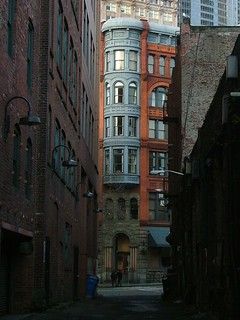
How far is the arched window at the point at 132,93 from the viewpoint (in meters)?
72.0

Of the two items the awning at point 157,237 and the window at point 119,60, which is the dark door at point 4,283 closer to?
the awning at point 157,237

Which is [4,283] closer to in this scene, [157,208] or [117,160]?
[117,160]

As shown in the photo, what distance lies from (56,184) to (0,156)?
1033 centimetres

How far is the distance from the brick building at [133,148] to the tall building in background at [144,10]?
→ 4062 centimetres

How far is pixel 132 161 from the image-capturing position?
70.7 meters

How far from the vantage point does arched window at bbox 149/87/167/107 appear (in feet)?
239

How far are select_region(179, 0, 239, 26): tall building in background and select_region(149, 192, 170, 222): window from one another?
118810 mm

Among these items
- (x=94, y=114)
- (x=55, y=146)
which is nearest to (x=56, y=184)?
(x=55, y=146)

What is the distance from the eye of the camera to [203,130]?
2453 centimetres

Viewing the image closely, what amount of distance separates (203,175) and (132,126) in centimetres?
4763

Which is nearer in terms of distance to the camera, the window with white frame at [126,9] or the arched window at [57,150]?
the arched window at [57,150]

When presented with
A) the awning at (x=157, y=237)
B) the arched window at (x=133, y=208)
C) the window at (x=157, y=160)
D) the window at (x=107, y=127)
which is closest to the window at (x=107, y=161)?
the window at (x=107, y=127)

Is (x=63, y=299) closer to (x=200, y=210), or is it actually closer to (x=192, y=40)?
(x=200, y=210)

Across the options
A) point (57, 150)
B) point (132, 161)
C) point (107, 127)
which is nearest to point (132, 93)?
point (107, 127)
